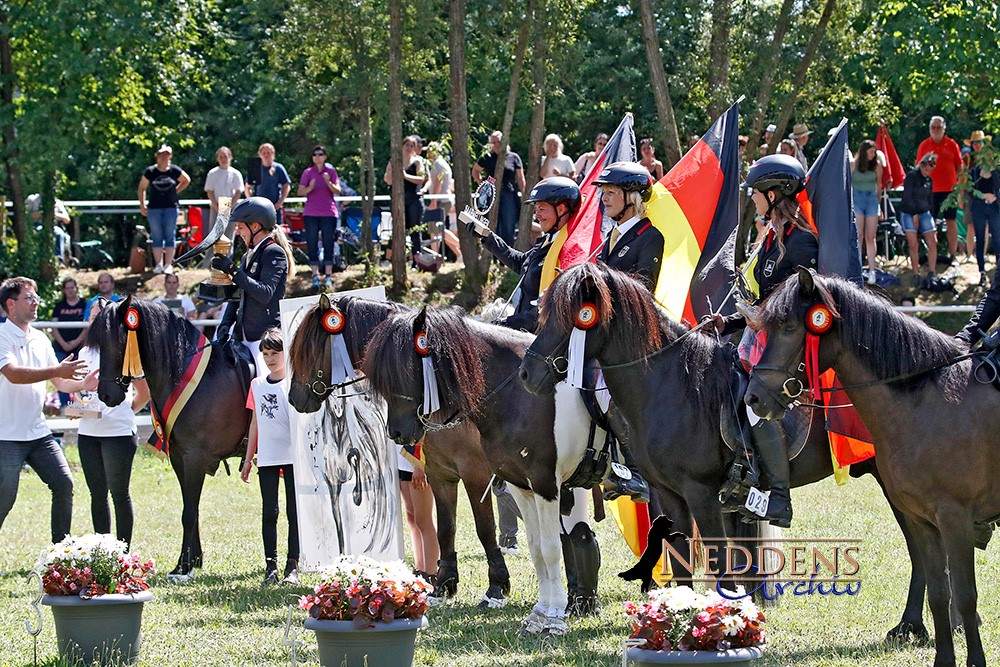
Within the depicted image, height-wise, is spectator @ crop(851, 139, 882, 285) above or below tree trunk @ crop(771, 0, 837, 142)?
below

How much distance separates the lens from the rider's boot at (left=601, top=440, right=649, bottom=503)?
368 inches

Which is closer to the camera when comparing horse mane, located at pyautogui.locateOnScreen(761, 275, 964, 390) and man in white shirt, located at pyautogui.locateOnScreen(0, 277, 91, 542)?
horse mane, located at pyautogui.locateOnScreen(761, 275, 964, 390)

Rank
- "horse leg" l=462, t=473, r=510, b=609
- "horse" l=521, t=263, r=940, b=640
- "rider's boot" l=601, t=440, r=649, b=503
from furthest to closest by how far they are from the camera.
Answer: "horse leg" l=462, t=473, r=510, b=609 < "rider's boot" l=601, t=440, r=649, b=503 < "horse" l=521, t=263, r=940, b=640

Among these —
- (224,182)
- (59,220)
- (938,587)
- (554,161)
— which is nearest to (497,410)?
(938,587)

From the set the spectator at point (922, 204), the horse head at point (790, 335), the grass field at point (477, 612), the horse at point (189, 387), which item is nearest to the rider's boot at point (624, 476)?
the grass field at point (477, 612)

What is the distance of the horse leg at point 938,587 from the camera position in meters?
7.54

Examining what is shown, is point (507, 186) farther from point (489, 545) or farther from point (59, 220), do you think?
point (489, 545)

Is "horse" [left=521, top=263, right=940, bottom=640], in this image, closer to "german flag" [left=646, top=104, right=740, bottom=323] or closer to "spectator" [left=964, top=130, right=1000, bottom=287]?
"german flag" [left=646, top=104, right=740, bottom=323]

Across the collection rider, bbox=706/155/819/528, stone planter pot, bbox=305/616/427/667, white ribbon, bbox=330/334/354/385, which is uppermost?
rider, bbox=706/155/819/528

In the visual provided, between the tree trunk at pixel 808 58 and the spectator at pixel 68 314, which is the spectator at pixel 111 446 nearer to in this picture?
the spectator at pixel 68 314

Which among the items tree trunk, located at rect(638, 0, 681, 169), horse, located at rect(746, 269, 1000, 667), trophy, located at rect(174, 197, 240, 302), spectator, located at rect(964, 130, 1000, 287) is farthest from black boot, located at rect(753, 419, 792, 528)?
tree trunk, located at rect(638, 0, 681, 169)

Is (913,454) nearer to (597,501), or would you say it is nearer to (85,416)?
(597,501)

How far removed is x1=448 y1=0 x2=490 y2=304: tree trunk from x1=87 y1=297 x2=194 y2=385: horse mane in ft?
33.1

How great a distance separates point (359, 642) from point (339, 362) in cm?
294
